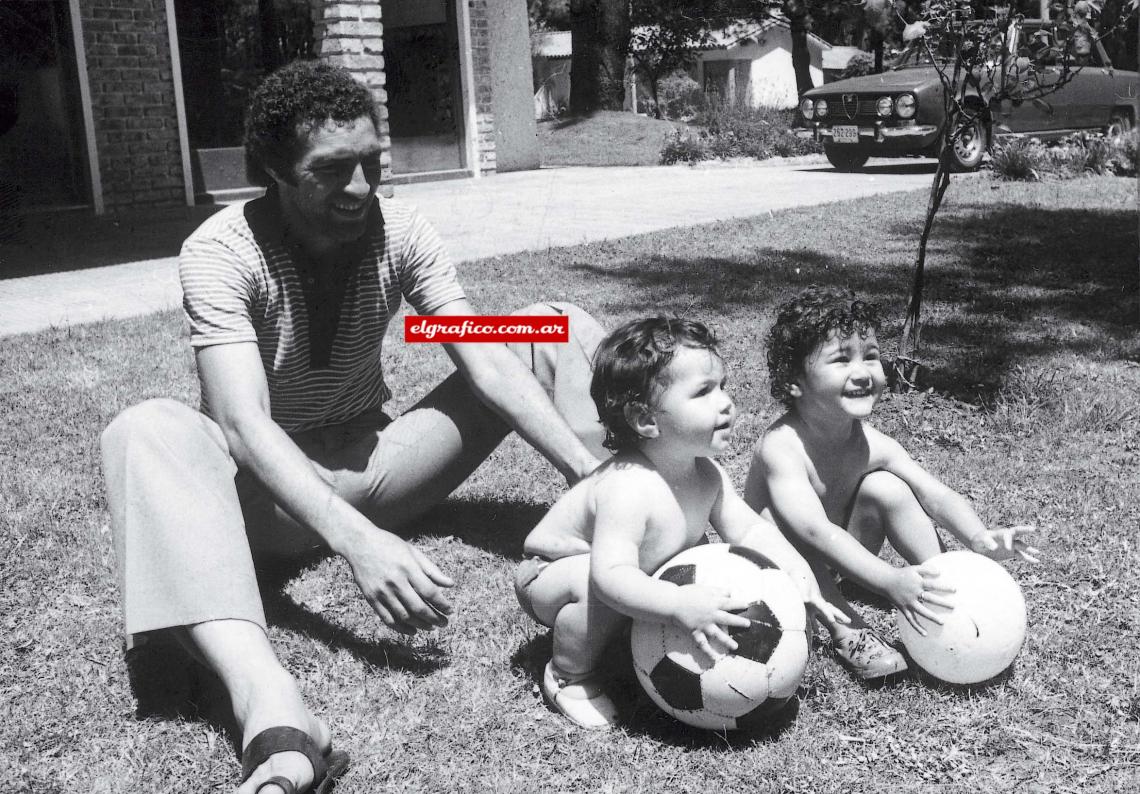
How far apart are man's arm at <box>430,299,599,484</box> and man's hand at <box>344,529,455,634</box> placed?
703 mm

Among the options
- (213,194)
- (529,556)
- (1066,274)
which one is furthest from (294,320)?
(213,194)

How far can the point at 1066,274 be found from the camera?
8.04 meters

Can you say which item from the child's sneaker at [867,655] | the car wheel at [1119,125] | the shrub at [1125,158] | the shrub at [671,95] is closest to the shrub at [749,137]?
the car wheel at [1119,125]

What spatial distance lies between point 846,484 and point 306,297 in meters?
1.56

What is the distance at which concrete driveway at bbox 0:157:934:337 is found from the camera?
7926mm

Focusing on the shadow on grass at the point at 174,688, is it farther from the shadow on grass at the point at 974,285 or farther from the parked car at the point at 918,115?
the parked car at the point at 918,115

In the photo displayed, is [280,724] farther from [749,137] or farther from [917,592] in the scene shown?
[749,137]

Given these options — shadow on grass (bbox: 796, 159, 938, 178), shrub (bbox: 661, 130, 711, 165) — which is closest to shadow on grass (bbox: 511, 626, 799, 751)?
shadow on grass (bbox: 796, 159, 938, 178)

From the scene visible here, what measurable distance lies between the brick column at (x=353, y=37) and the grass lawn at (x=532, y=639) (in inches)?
307

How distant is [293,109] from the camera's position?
2902 mm

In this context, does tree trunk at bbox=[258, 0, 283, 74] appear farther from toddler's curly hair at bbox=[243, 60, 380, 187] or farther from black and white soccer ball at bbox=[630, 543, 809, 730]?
black and white soccer ball at bbox=[630, 543, 809, 730]

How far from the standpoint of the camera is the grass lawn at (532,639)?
2.54m

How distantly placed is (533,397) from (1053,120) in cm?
1510

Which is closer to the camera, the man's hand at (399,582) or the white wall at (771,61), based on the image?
the man's hand at (399,582)
